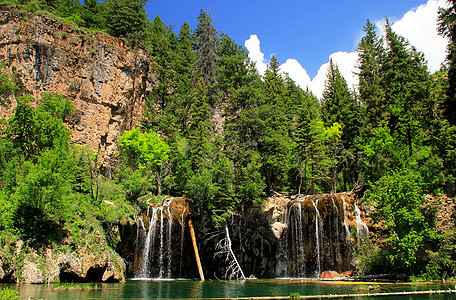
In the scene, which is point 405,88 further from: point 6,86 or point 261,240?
point 6,86

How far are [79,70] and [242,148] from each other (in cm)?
2086

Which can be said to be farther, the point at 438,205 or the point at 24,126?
the point at 24,126

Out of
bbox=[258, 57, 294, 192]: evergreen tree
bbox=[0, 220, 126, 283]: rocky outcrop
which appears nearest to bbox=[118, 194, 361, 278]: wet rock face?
bbox=[258, 57, 294, 192]: evergreen tree

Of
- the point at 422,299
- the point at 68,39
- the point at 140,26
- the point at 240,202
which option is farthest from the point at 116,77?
the point at 422,299

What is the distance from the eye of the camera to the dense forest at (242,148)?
21.3m

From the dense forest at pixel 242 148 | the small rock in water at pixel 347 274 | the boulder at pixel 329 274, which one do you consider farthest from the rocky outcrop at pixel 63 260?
the small rock in water at pixel 347 274

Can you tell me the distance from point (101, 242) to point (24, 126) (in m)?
15.3

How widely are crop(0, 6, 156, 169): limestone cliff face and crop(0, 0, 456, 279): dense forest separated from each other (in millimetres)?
1983

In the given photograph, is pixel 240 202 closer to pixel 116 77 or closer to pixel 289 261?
pixel 289 261

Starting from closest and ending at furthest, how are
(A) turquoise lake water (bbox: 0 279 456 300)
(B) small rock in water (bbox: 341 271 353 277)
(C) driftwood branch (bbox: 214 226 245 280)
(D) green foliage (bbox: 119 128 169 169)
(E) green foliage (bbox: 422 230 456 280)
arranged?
(A) turquoise lake water (bbox: 0 279 456 300), (E) green foliage (bbox: 422 230 456 280), (B) small rock in water (bbox: 341 271 353 277), (C) driftwood branch (bbox: 214 226 245 280), (D) green foliage (bbox: 119 128 169 169)

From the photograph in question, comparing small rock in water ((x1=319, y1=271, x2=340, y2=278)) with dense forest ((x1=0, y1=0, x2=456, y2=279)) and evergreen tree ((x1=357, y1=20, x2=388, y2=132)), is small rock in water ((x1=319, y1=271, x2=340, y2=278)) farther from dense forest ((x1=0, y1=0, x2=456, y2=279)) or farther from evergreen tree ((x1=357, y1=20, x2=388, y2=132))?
evergreen tree ((x1=357, y1=20, x2=388, y2=132))

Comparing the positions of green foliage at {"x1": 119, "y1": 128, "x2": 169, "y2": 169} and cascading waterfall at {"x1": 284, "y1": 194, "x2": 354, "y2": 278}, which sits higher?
green foliage at {"x1": 119, "y1": 128, "x2": 169, "y2": 169}

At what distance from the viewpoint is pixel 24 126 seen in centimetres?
3025

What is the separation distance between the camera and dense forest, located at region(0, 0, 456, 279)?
2127 cm
